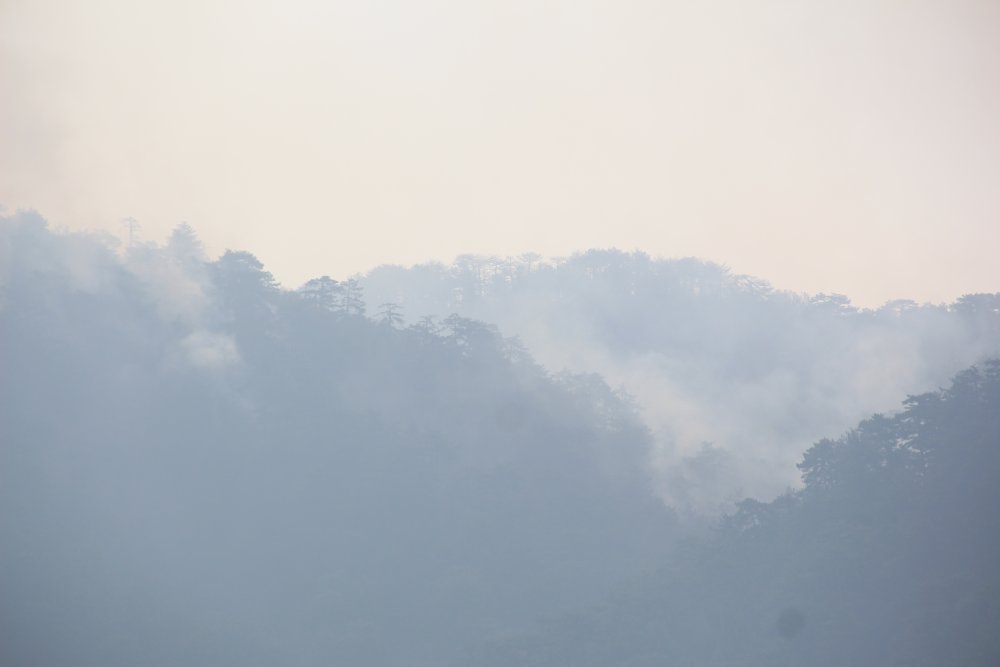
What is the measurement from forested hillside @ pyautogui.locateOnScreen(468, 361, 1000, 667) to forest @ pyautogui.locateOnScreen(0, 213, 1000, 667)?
0.12 m

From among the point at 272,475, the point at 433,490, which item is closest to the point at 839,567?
the point at 433,490

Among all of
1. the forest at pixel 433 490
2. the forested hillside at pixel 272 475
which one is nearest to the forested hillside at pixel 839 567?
the forest at pixel 433 490

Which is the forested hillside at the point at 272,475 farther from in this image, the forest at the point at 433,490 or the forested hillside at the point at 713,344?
the forested hillside at the point at 713,344

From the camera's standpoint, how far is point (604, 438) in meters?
69.9

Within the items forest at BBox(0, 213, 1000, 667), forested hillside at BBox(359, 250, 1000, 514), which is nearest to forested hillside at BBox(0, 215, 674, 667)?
forest at BBox(0, 213, 1000, 667)

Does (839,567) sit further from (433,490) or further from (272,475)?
(272,475)

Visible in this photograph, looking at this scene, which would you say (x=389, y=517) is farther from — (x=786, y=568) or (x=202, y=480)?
(x=786, y=568)

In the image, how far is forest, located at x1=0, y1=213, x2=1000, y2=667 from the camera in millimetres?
52312

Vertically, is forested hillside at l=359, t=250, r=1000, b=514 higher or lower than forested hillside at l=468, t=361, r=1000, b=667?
higher

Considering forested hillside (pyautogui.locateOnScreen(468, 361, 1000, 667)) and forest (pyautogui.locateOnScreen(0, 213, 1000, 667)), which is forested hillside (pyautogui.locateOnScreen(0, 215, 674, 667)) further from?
forested hillside (pyautogui.locateOnScreen(468, 361, 1000, 667))

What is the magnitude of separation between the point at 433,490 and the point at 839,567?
73.9ft

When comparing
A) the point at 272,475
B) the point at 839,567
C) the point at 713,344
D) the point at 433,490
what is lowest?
the point at 839,567

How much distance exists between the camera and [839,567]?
51406 mm

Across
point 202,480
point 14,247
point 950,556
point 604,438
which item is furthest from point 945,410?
point 14,247
